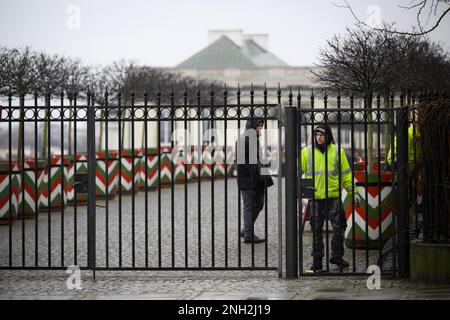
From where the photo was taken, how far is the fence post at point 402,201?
9641 mm

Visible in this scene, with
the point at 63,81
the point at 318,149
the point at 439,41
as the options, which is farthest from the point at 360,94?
the point at 63,81

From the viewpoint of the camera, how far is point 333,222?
10578mm

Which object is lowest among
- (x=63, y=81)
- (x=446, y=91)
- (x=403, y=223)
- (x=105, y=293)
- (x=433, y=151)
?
(x=105, y=293)

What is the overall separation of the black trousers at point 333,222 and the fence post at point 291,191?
37 cm

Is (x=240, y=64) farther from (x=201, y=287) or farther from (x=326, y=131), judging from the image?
(x=201, y=287)

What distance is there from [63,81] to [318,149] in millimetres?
14055

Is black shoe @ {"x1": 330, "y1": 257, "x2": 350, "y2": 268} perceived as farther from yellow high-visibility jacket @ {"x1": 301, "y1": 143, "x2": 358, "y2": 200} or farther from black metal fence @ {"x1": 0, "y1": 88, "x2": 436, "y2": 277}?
yellow high-visibility jacket @ {"x1": 301, "y1": 143, "x2": 358, "y2": 200}

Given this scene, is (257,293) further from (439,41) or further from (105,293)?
(439,41)

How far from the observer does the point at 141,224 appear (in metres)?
16.4

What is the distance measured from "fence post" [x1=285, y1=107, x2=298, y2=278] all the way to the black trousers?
375 mm

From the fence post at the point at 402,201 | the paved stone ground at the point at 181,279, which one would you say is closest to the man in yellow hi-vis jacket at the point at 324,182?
the paved stone ground at the point at 181,279

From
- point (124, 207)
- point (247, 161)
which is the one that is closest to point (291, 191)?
point (247, 161)

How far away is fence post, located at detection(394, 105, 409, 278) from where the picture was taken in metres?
9.64
